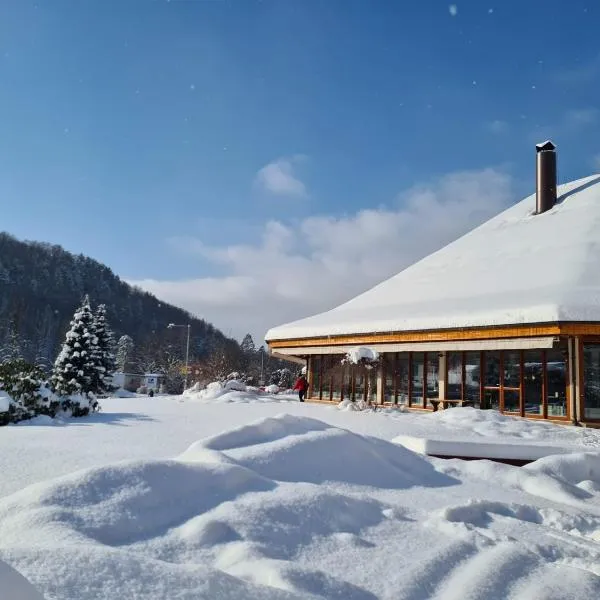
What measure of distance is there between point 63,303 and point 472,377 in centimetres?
10150

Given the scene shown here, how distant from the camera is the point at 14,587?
74.5 inches

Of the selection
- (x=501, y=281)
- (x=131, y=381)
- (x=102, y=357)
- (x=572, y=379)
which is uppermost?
(x=501, y=281)

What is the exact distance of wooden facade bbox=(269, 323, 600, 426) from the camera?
13570 millimetres

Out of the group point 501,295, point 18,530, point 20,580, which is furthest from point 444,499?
point 501,295

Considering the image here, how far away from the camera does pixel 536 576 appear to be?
3.73 m

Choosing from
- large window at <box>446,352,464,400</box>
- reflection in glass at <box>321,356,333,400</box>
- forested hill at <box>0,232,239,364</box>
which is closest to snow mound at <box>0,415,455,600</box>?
large window at <box>446,352,464,400</box>

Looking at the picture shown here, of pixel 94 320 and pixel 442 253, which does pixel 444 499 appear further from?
pixel 94 320

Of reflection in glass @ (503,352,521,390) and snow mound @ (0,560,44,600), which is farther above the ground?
reflection in glass @ (503,352,521,390)

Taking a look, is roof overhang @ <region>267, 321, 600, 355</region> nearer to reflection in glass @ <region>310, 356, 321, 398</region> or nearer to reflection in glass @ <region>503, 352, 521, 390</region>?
reflection in glass @ <region>310, 356, 321, 398</region>

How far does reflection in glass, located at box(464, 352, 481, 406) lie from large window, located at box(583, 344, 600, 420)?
2.92 metres

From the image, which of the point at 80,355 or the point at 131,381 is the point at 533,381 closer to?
the point at 80,355

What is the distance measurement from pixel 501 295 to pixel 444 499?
37.6 feet

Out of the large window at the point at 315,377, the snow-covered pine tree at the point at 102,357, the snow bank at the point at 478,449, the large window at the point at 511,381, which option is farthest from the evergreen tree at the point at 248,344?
the snow bank at the point at 478,449

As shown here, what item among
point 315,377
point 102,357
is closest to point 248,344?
point 102,357
